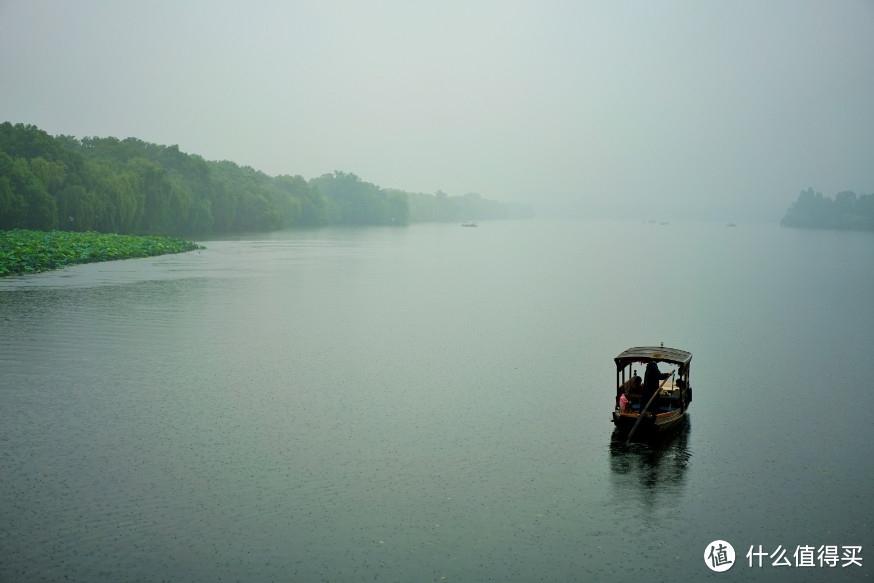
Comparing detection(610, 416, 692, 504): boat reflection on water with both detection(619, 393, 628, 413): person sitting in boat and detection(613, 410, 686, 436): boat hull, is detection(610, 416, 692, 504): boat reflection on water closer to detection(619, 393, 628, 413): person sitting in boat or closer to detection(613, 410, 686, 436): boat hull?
detection(613, 410, 686, 436): boat hull

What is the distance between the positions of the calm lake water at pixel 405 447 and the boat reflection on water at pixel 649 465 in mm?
72

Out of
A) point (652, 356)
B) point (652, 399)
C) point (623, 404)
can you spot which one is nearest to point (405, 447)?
point (623, 404)

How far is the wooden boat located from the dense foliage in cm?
4261

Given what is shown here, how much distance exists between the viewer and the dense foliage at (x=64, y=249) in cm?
5088

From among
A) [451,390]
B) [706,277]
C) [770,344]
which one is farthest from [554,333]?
[706,277]

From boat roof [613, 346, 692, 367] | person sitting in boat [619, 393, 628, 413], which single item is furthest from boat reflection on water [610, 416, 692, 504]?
boat roof [613, 346, 692, 367]

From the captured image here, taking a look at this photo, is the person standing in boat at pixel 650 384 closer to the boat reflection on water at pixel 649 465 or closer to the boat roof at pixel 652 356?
the boat roof at pixel 652 356

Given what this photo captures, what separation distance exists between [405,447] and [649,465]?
17.1 ft

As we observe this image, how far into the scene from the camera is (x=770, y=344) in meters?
31.3

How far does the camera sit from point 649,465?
16141 millimetres

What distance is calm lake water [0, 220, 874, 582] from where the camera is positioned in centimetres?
1207

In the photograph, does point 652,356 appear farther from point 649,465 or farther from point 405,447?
point 405,447

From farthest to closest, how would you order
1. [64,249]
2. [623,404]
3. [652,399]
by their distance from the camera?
[64,249] < [623,404] < [652,399]

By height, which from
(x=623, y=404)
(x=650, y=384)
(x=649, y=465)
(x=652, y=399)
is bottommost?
(x=649, y=465)
